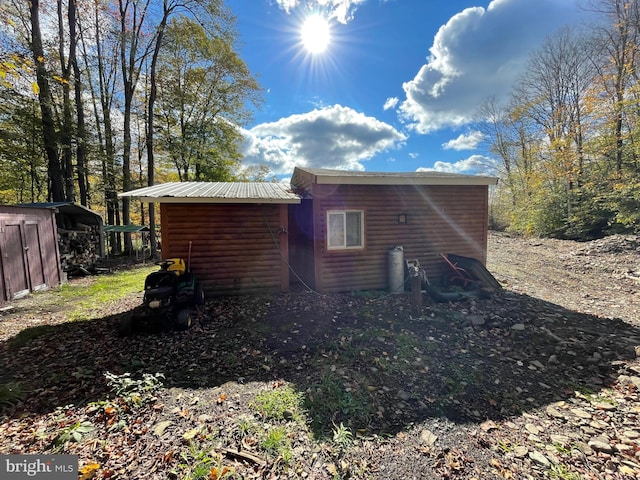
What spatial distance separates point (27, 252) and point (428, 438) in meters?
10.3

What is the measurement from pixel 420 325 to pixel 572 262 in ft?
28.2

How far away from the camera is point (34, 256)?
7.55 m

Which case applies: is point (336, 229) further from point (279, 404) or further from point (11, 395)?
point (11, 395)

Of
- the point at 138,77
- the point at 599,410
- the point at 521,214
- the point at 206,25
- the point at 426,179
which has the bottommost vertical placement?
the point at 599,410

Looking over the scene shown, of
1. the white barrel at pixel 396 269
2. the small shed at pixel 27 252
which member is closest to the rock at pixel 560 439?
the white barrel at pixel 396 269

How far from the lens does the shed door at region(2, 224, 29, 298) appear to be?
6551 millimetres

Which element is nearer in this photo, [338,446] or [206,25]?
[338,446]

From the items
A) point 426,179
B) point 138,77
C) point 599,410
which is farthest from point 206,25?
point 599,410

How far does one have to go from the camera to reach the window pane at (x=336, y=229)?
6.65 metres

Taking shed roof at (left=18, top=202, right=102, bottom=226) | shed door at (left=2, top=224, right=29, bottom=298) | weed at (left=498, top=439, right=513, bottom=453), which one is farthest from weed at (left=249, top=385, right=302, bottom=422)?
shed roof at (left=18, top=202, right=102, bottom=226)

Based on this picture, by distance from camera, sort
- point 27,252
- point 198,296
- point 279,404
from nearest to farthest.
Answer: point 279,404 < point 198,296 < point 27,252

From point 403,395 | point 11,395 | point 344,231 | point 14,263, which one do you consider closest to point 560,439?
point 403,395

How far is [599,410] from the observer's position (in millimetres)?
2824

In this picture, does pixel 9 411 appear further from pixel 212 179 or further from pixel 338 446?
pixel 212 179
